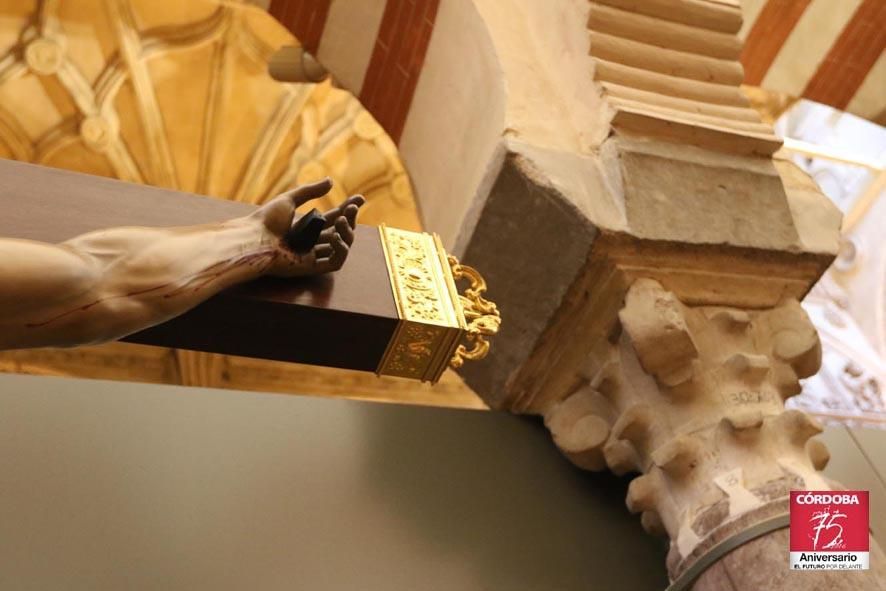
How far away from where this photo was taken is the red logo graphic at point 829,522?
162 centimetres

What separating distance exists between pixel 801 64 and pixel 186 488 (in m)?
2.65

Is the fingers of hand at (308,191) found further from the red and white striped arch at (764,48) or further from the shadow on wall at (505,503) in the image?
the red and white striped arch at (764,48)

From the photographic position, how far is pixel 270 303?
1.33 m

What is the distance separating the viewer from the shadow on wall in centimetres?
207

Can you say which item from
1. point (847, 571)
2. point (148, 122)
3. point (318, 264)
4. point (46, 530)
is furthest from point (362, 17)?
point (148, 122)

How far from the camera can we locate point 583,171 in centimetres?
202

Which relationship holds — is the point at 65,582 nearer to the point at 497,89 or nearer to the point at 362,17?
the point at 497,89

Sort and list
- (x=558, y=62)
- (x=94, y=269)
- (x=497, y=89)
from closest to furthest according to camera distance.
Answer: (x=94, y=269) → (x=497, y=89) → (x=558, y=62)

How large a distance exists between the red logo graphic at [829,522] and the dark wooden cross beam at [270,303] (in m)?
0.78

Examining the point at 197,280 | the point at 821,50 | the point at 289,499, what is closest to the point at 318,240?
the point at 197,280

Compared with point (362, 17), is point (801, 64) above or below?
above

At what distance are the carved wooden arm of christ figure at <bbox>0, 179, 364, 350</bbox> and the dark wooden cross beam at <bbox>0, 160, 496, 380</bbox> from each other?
5 centimetres

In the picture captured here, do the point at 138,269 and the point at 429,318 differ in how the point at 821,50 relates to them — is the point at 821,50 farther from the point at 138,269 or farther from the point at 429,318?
the point at 138,269

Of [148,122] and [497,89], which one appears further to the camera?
[148,122]
